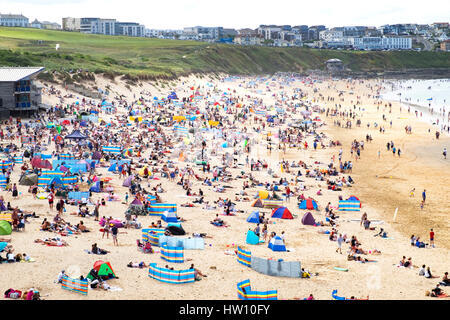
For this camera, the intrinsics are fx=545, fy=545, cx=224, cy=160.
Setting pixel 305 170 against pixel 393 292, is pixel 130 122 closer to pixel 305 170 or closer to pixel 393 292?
pixel 305 170

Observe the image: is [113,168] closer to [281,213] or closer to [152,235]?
[281,213]

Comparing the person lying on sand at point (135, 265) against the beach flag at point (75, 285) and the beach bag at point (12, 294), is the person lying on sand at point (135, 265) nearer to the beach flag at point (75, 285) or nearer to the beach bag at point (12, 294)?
the beach flag at point (75, 285)

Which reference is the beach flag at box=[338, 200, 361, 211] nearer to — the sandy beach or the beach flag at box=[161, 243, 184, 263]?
the sandy beach

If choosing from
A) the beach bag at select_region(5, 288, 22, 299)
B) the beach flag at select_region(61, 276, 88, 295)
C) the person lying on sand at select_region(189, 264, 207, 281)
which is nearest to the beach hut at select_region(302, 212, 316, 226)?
the person lying on sand at select_region(189, 264, 207, 281)

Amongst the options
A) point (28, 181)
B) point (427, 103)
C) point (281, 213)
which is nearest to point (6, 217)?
point (28, 181)

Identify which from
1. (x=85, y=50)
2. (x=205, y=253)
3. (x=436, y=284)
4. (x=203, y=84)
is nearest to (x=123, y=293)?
(x=205, y=253)

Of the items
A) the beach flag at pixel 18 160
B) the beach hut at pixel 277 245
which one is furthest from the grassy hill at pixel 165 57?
the beach hut at pixel 277 245
